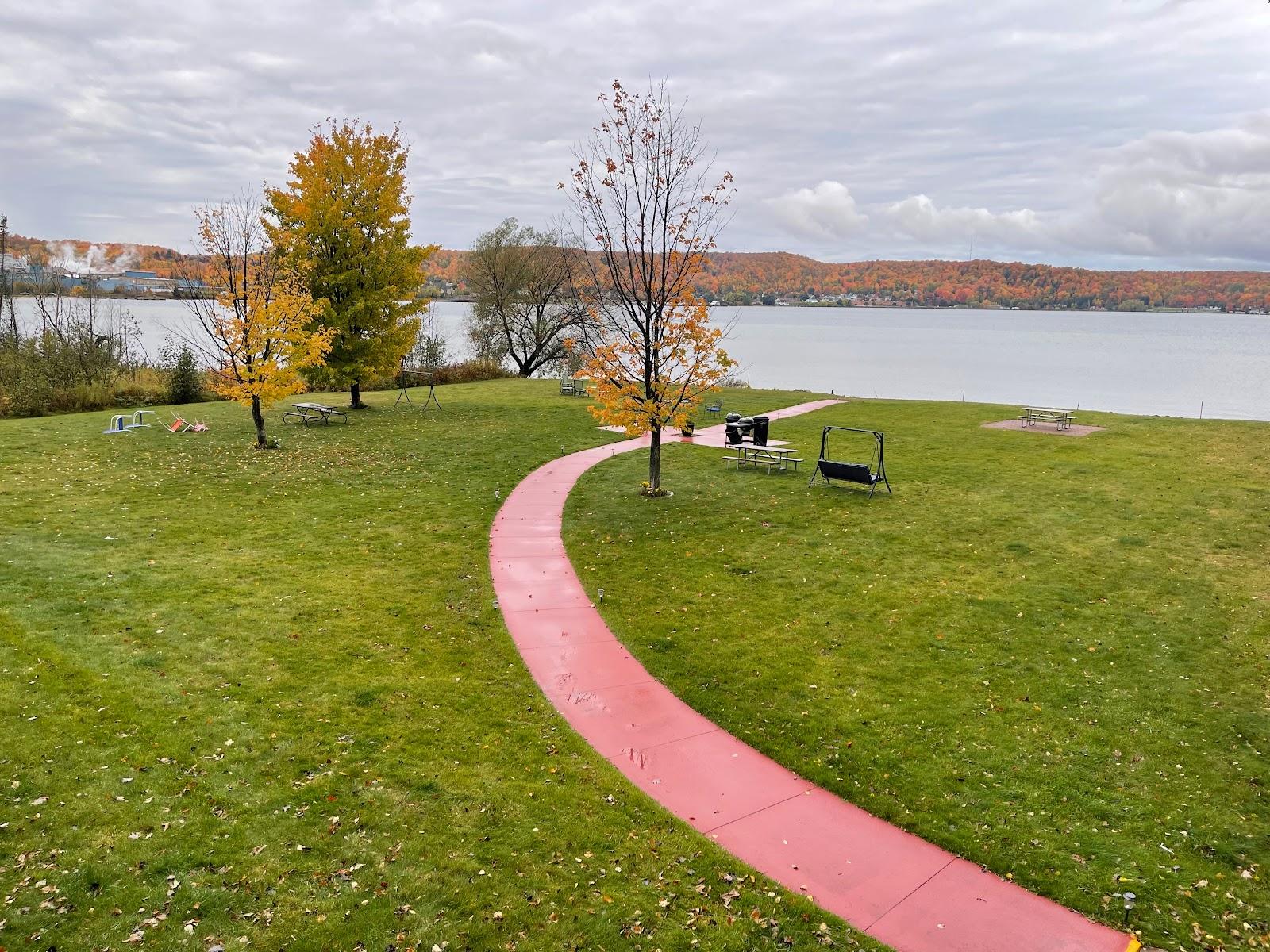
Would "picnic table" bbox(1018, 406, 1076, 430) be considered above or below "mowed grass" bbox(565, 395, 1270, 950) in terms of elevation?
above

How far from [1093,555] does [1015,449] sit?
943cm

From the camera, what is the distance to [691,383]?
1597cm

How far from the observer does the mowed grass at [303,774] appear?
5.11 m

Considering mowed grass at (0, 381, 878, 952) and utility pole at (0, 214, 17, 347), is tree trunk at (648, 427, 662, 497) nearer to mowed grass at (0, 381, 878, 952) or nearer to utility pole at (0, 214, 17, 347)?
mowed grass at (0, 381, 878, 952)

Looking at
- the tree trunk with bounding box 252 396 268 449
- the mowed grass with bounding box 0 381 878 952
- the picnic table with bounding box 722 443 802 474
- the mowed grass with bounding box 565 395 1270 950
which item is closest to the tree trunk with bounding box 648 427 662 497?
the mowed grass with bounding box 565 395 1270 950

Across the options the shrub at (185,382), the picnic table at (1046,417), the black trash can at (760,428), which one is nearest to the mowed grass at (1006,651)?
the black trash can at (760,428)

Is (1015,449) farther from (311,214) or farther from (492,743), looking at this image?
(311,214)

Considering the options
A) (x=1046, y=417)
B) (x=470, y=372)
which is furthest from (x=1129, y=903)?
(x=470, y=372)

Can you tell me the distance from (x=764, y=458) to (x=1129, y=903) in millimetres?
14690

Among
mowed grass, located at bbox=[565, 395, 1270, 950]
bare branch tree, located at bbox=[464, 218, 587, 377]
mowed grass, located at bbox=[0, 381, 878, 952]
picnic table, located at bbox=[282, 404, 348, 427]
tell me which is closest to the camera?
mowed grass, located at bbox=[0, 381, 878, 952]

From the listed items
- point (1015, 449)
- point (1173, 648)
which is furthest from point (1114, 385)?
point (1173, 648)

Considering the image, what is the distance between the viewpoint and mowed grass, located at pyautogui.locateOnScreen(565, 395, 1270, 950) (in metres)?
6.18

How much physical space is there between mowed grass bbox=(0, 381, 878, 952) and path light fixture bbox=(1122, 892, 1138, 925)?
1.98 metres

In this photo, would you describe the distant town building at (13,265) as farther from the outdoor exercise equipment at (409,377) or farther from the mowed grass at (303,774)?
the mowed grass at (303,774)
